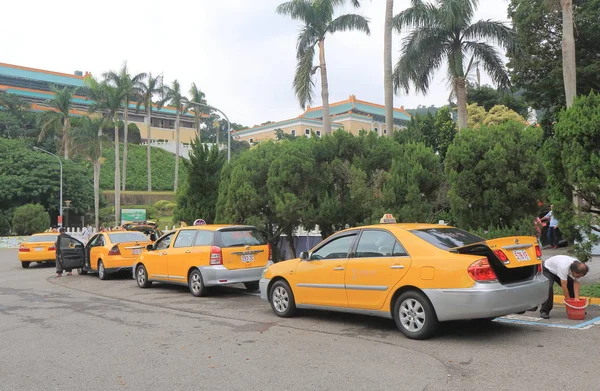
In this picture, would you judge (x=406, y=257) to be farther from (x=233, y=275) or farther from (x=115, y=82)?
(x=115, y=82)

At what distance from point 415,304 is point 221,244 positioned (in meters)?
5.51

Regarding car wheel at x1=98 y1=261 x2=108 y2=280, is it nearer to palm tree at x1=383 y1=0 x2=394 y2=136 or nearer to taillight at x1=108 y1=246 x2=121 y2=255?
taillight at x1=108 y1=246 x2=121 y2=255

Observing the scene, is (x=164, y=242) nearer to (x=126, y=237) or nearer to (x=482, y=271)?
(x=126, y=237)

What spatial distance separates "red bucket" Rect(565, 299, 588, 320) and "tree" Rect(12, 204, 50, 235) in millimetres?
48279

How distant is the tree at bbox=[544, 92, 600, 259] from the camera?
31.2 ft

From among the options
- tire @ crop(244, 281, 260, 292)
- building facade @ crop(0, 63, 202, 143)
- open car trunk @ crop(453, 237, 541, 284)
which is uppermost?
building facade @ crop(0, 63, 202, 143)

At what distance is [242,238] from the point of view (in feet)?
39.0

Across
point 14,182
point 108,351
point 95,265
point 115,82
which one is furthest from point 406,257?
point 14,182

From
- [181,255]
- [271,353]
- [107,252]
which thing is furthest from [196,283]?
[271,353]

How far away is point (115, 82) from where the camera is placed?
163 ft

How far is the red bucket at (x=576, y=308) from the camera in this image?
793 cm

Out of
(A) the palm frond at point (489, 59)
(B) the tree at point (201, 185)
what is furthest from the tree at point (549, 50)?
(B) the tree at point (201, 185)

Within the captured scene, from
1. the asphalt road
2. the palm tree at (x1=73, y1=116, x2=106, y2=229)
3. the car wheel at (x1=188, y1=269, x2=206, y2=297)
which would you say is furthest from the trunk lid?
the palm tree at (x1=73, y1=116, x2=106, y2=229)

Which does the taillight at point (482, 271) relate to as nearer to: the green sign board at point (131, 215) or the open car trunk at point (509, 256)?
the open car trunk at point (509, 256)
